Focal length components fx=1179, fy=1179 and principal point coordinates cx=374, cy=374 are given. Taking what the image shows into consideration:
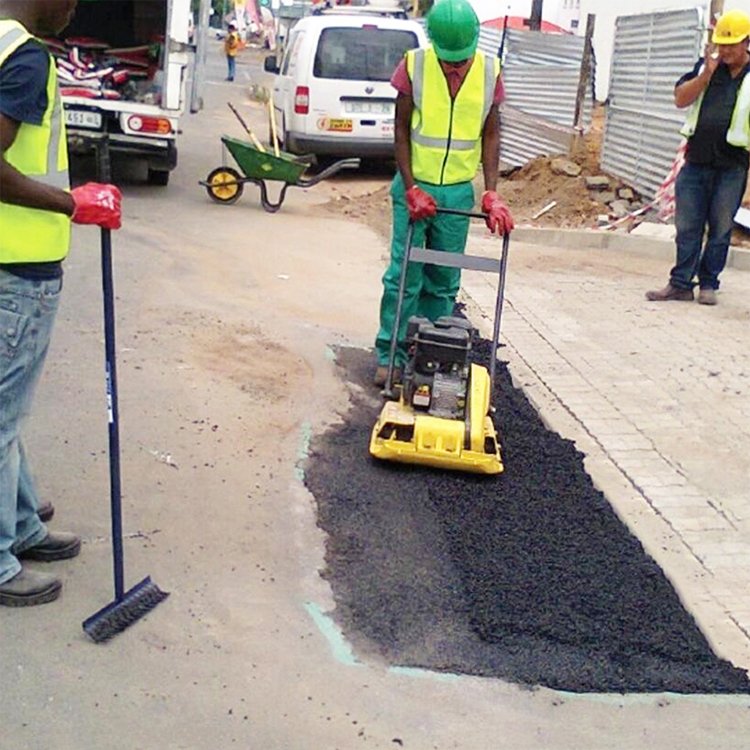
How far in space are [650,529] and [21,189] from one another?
301 cm

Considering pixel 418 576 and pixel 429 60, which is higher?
pixel 429 60

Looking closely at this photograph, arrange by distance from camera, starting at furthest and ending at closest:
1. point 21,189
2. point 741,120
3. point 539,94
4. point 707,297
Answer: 1. point 539,94
2. point 707,297
3. point 741,120
4. point 21,189

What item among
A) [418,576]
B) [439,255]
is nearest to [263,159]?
[439,255]

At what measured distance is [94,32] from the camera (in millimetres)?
13742

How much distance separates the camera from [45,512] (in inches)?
176

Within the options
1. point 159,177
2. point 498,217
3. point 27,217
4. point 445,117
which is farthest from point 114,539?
point 159,177

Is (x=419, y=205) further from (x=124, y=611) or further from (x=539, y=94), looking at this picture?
(x=539, y=94)

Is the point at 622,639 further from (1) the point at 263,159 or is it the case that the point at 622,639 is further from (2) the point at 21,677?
(1) the point at 263,159

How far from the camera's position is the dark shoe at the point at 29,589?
12.6 ft

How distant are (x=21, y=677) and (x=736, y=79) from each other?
6.81 m

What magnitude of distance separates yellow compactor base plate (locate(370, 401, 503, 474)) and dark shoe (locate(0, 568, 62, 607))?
1.78 metres

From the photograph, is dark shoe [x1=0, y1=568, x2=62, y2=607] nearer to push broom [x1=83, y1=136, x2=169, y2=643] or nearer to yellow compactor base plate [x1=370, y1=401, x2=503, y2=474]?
push broom [x1=83, y1=136, x2=169, y2=643]

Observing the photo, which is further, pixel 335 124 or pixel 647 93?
pixel 335 124

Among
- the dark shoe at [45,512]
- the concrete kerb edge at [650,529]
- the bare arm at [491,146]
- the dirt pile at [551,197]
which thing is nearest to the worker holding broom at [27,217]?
the dark shoe at [45,512]
